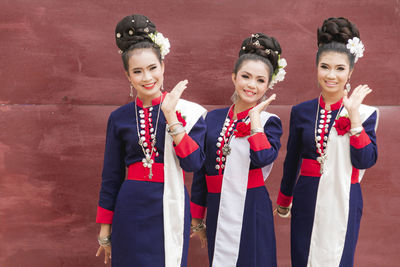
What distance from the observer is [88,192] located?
287 centimetres

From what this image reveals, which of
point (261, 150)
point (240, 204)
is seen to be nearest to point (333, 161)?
point (261, 150)

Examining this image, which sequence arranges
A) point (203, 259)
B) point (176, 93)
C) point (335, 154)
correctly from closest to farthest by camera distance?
point (176, 93), point (335, 154), point (203, 259)

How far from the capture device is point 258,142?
1.99 m

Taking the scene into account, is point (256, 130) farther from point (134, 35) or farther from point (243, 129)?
point (134, 35)

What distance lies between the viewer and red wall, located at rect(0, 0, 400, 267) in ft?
9.07

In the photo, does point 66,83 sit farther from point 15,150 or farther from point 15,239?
point 15,239

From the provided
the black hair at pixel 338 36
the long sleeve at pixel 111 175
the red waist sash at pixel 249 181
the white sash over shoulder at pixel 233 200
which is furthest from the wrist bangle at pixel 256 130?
the long sleeve at pixel 111 175

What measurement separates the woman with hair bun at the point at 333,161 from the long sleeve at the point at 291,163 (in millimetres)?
81

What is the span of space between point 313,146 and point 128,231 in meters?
0.99

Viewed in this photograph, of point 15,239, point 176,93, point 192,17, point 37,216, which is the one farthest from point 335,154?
point 15,239

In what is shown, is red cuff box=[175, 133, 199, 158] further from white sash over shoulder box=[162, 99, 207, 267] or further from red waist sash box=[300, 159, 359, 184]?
red waist sash box=[300, 159, 359, 184]

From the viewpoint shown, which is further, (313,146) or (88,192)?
(88,192)

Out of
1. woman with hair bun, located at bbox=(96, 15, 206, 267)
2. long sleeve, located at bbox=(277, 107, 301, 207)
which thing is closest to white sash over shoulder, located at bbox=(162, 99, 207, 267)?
woman with hair bun, located at bbox=(96, 15, 206, 267)

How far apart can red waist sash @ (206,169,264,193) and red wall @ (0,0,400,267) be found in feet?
2.61
